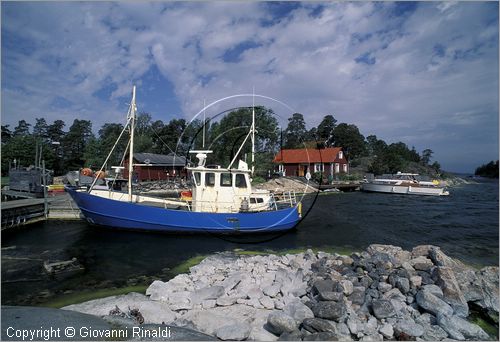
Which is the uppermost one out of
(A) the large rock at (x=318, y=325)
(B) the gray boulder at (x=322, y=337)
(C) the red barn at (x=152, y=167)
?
(C) the red barn at (x=152, y=167)

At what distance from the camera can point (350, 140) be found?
253 feet

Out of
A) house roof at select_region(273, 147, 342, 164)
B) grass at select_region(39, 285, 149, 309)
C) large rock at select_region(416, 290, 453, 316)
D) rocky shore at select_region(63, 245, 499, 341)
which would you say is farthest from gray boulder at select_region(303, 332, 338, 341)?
house roof at select_region(273, 147, 342, 164)

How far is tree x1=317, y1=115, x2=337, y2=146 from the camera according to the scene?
7838 cm

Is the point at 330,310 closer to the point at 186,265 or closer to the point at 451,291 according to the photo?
the point at 451,291

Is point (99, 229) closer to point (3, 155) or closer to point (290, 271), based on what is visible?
point (290, 271)

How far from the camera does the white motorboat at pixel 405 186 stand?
135ft

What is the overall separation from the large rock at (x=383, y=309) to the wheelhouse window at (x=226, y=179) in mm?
11073

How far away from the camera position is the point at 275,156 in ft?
180

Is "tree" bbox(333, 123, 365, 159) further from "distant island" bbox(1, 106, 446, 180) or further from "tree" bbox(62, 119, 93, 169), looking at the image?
"tree" bbox(62, 119, 93, 169)

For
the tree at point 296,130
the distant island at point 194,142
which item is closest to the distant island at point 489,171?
the distant island at point 194,142

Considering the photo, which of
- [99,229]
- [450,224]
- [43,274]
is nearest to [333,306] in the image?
[43,274]

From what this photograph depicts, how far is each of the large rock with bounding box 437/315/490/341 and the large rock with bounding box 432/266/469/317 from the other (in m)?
0.76

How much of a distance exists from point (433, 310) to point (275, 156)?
48.1 m

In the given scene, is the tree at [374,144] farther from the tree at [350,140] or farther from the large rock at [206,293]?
the large rock at [206,293]
